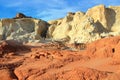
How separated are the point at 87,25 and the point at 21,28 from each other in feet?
30.3

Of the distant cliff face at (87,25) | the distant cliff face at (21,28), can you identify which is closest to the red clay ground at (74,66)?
the distant cliff face at (87,25)

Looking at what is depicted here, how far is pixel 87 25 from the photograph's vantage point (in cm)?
3794

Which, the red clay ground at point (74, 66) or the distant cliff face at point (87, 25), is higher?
the distant cliff face at point (87, 25)

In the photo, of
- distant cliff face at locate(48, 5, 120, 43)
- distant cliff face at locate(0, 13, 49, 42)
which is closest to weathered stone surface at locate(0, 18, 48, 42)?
distant cliff face at locate(0, 13, 49, 42)

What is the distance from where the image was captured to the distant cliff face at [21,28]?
4228 cm

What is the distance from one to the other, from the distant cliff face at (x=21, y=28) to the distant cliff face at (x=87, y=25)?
1.36m

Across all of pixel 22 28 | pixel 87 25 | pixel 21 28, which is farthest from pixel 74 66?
pixel 22 28

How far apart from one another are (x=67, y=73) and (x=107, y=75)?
133 centimetres

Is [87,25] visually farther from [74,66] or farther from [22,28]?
[74,66]

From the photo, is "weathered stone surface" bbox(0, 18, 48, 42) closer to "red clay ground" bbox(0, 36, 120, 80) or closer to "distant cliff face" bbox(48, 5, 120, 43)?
"distant cliff face" bbox(48, 5, 120, 43)

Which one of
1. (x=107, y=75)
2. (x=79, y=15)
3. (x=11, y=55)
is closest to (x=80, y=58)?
(x=107, y=75)

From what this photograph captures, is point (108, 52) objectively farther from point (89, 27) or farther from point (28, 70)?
point (89, 27)

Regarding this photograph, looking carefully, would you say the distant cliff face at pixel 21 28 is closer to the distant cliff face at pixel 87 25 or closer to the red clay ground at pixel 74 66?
the distant cliff face at pixel 87 25

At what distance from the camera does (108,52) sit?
12352 mm
